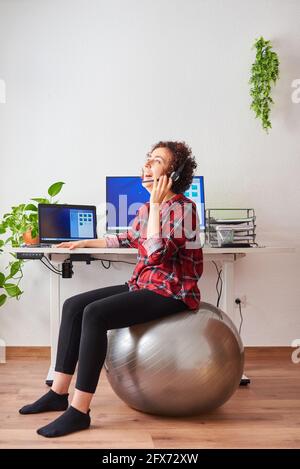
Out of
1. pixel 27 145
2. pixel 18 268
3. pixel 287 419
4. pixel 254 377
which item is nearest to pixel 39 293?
pixel 18 268

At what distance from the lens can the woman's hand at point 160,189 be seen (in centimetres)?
231

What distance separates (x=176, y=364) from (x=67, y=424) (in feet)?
1.56

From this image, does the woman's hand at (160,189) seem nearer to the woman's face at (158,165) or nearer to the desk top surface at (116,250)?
the woman's face at (158,165)

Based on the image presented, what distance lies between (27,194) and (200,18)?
1581 millimetres

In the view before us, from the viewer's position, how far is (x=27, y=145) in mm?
3557

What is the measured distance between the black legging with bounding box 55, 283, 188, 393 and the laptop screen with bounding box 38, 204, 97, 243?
28.7 inches

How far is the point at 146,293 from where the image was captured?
90.0 inches

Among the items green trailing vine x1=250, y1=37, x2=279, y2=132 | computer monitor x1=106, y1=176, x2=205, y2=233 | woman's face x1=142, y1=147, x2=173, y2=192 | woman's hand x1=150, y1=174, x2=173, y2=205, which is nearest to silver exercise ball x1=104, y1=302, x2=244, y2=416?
woman's hand x1=150, y1=174, x2=173, y2=205

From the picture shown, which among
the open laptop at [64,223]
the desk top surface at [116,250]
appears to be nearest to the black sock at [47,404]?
the desk top surface at [116,250]

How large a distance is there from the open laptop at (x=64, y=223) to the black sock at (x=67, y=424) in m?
1.10

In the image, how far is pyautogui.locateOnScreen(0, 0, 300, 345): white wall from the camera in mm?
3555
